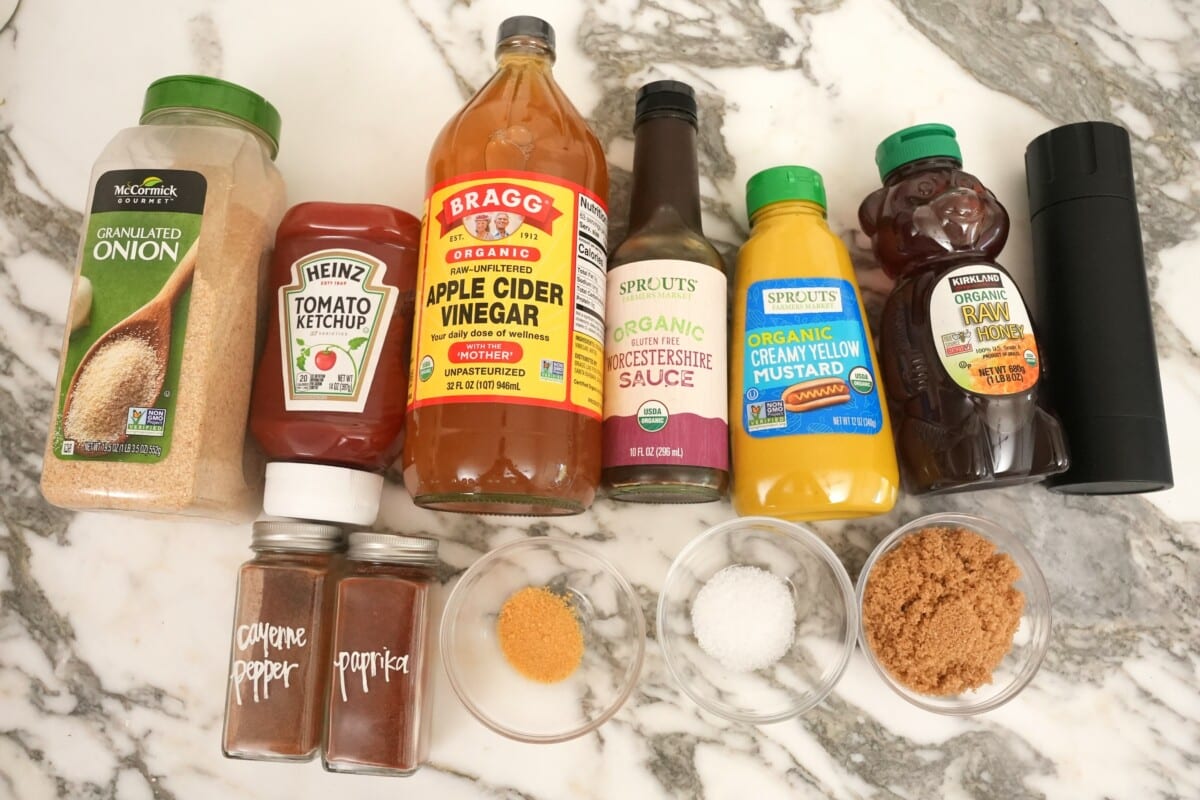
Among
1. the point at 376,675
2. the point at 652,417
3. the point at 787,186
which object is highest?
the point at 787,186

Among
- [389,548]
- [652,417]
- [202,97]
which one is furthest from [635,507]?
[202,97]

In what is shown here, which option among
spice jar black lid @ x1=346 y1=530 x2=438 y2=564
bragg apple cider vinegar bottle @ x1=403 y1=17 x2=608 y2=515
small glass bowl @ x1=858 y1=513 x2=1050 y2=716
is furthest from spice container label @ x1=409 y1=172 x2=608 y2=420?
small glass bowl @ x1=858 y1=513 x2=1050 y2=716

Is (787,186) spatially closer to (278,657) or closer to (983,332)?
(983,332)

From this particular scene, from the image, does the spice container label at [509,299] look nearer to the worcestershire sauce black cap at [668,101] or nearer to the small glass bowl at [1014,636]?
the worcestershire sauce black cap at [668,101]

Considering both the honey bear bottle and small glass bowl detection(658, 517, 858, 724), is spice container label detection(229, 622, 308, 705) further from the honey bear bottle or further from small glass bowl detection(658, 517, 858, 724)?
the honey bear bottle

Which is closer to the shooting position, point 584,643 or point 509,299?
point 509,299

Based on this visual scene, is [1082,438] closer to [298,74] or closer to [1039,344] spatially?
[1039,344]
